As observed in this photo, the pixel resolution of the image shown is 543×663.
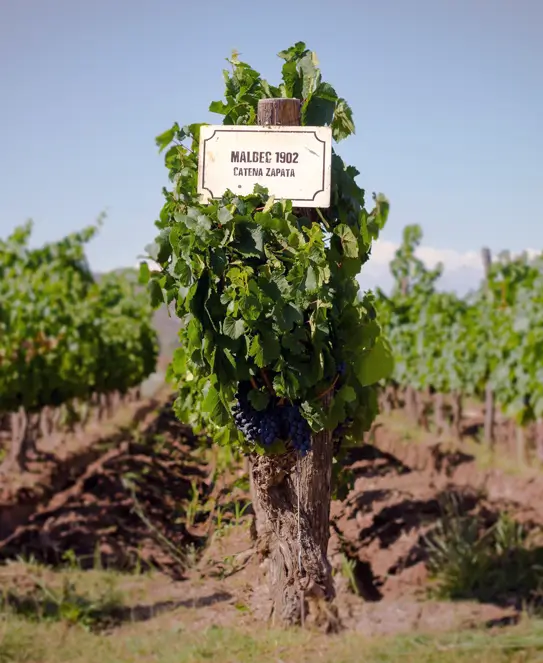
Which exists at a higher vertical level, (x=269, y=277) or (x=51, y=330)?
(x=51, y=330)

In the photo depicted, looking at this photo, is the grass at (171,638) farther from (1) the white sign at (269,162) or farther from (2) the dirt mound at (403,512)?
(1) the white sign at (269,162)

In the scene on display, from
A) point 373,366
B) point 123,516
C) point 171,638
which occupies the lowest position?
point 171,638

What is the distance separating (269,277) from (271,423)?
0.69 m

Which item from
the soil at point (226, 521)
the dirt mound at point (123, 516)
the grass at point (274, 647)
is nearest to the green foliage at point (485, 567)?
the soil at point (226, 521)

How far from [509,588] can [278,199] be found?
3.68 meters

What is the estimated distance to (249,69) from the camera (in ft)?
14.8

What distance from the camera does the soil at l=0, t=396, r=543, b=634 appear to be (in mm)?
5434

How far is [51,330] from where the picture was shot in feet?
45.7

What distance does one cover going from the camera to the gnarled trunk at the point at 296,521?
432 cm

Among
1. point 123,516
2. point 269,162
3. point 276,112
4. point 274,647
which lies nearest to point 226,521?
point 274,647

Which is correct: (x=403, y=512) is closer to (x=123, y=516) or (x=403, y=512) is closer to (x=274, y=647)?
(x=123, y=516)

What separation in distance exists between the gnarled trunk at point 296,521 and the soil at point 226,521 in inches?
7.8

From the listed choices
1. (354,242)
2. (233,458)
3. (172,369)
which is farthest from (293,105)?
(233,458)

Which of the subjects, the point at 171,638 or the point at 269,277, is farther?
the point at 171,638
